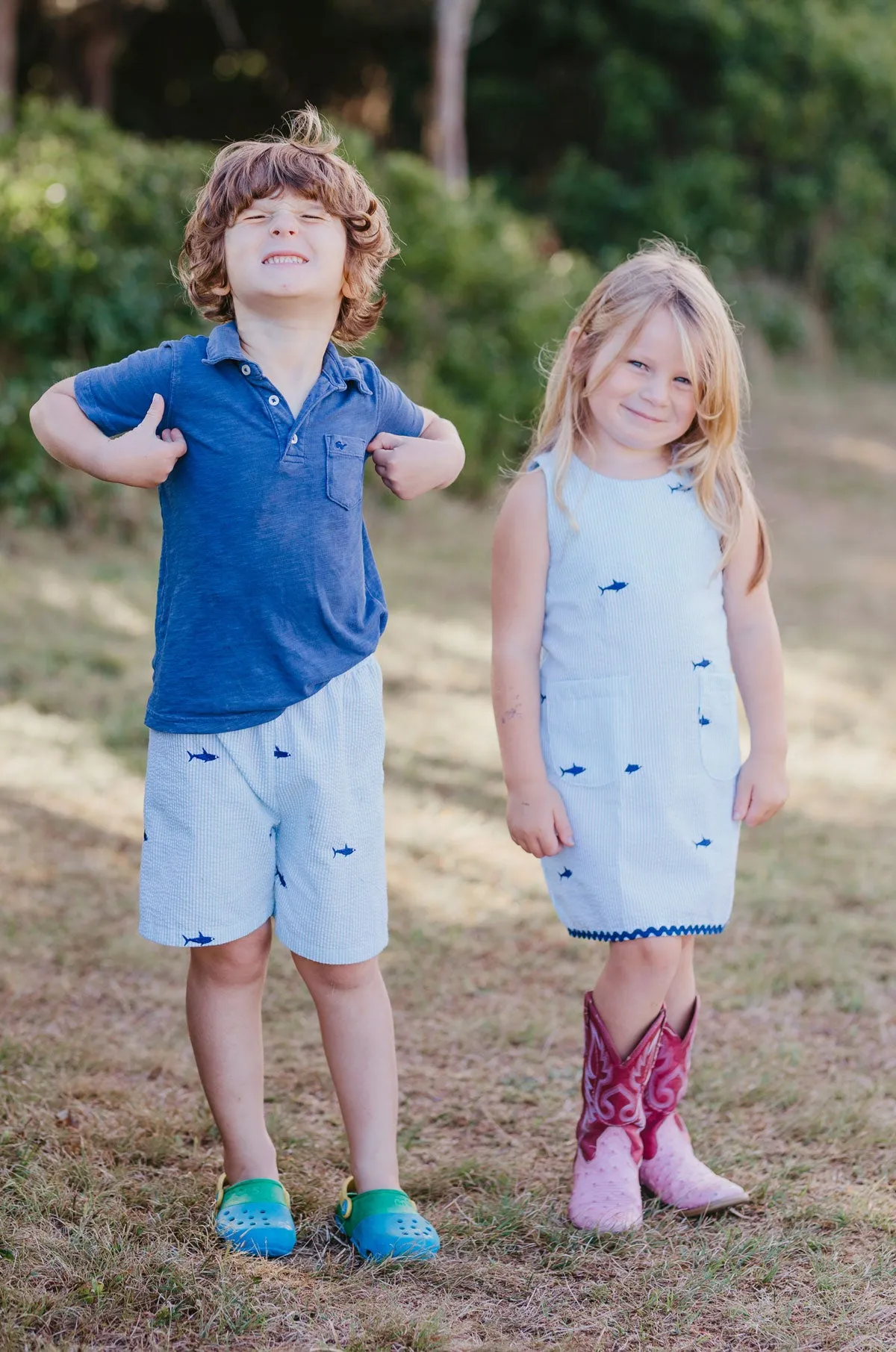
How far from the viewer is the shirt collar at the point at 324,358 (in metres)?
1.93

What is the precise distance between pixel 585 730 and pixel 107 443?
0.79 metres

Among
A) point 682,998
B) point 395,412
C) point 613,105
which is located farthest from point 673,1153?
point 613,105

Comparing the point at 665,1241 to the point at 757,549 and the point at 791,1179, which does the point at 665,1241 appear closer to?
the point at 791,1179

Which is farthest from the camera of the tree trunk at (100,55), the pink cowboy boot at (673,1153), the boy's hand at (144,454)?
the tree trunk at (100,55)

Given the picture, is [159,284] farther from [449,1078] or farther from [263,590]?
[263,590]

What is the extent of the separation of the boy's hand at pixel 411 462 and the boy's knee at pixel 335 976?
2.21ft

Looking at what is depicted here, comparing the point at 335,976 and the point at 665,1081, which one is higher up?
the point at 335,976

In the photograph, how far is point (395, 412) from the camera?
211 centimetres

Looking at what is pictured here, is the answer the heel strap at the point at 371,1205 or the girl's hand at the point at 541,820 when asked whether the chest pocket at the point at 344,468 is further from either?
the heel strap at the point at 371,1205

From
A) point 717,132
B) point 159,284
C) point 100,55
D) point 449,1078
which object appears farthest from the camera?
point 717,132

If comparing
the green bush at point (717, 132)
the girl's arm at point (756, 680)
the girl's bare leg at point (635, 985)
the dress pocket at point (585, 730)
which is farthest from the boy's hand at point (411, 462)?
the green bush at point (717, 132)

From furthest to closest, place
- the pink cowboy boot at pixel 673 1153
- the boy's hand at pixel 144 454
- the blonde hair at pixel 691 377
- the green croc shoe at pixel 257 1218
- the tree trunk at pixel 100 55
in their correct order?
the tree trunk at pixel 100 55, the pink cowboy boot at pixel 673 1153, the blonde hair at pixel 691 377, the green croc shoe at pixel 257 1218, the boy's hand at pixel 144 454

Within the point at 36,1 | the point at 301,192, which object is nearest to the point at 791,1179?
the point at 301,192

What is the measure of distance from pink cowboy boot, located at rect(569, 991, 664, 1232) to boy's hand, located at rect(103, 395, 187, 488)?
106 centimetres
